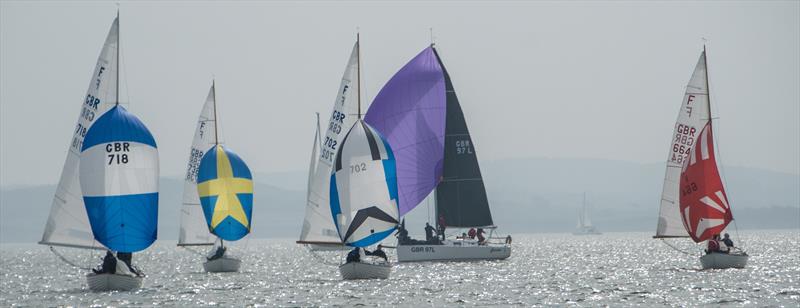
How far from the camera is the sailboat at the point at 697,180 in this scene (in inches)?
2196

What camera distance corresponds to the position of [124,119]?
148 feet

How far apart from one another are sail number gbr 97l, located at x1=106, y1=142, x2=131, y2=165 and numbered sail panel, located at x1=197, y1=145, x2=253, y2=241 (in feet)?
49.7

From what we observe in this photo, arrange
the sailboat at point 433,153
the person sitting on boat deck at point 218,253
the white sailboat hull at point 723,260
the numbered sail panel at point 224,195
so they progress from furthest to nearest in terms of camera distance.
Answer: the sailboat at point 433,153
the person sitting on boat deck at point 218,253
the numbered sail panel at point 224,195
the white sailboat hull at point 723,260

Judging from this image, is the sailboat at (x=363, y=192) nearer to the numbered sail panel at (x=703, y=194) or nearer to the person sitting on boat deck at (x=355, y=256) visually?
Result: the person sitting on boat deck at (x=355, y=256)

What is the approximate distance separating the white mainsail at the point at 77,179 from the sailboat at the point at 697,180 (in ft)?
85.7

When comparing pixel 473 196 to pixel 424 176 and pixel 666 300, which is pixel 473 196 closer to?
pixel 424 176

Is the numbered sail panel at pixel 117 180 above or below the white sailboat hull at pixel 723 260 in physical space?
above

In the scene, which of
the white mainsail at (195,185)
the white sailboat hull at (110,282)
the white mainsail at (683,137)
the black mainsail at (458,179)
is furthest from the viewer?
the black mainsail at (458,179)

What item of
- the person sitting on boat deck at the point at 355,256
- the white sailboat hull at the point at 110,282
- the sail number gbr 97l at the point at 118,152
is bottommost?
the white sailboat hull at the point at 110,282

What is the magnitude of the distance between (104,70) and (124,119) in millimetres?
2069

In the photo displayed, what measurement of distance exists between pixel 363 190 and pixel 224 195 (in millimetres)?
12311

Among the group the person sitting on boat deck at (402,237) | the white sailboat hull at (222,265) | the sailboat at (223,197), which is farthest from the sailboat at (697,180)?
the white sailboat hull at (222,265)

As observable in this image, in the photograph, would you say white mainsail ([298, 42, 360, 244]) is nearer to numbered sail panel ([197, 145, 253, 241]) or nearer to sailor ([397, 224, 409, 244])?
numbered sail panel ([197, 145, 253, 241])

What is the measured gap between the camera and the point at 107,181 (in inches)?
1758
